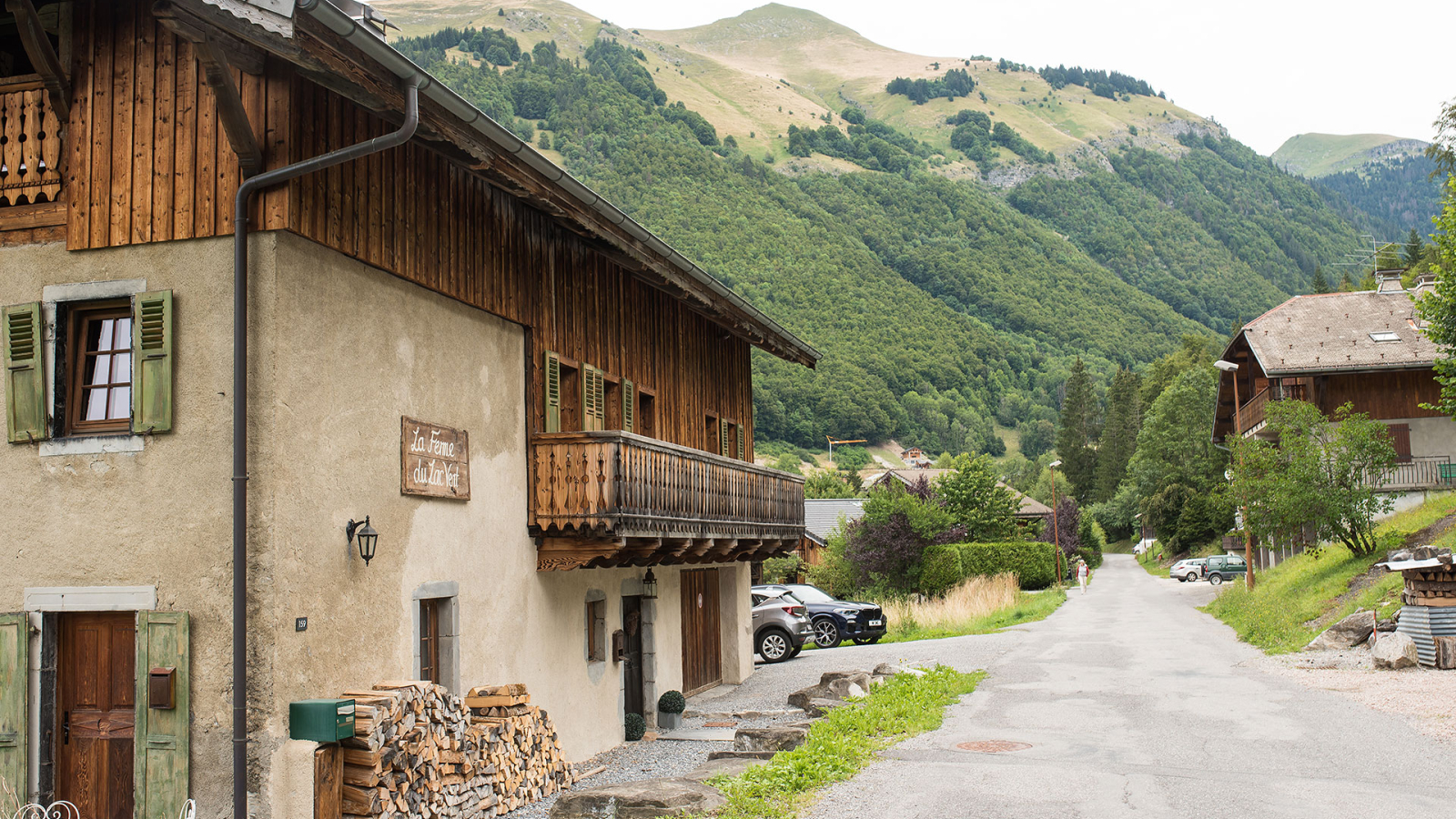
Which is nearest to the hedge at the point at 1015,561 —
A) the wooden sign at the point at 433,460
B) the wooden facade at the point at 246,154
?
the wooden sign at the point at 433,460

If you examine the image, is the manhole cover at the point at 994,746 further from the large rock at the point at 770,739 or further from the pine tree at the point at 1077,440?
the pine tree at the point at 1077,440

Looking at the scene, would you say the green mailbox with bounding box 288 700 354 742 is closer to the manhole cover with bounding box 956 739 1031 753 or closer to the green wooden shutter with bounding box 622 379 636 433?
the manhole cover with bounding box 956 739 1031 753

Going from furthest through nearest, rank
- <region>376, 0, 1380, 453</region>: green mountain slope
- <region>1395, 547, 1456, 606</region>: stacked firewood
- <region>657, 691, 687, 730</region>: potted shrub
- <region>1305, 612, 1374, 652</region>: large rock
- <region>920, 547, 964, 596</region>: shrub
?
<region>376, 0, 1380, 453</region>: green mountain slope < <region>920, 547, 964, 596</region>: shrub < <region>1305, 612, 1374, 652</region>: large rock < <region>1395, 547, 1456, 606</region>: stacked firewood < <region>657, 691, 687, 730</region>: potted shrub

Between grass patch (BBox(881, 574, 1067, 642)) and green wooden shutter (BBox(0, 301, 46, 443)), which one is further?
grass patch (BBox(881, 574, 1067, 642))

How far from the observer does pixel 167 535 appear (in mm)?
8828

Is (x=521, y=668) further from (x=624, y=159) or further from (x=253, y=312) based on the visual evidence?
(x=624, y=159)

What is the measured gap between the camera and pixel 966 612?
3488 centimetres

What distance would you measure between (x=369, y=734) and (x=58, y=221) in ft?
16.4

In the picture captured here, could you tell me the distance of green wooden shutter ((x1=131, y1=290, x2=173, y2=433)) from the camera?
8883 mm

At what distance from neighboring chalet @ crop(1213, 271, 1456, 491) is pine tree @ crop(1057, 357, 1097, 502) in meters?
75.7

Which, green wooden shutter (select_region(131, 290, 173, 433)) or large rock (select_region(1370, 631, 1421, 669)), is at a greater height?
green wooden shutter (select_region(131, 290, 173, 433))

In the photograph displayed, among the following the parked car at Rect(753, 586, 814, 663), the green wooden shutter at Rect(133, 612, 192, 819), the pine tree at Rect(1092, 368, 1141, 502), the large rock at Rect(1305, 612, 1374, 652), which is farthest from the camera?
the pine tree at Rect(1092, 368, 1141, 502)

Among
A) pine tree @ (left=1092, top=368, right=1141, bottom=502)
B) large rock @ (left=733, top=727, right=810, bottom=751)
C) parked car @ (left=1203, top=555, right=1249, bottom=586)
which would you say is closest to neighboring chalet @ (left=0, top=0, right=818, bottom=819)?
large rock @ (left=733, top=727, right=810, bottom=751)

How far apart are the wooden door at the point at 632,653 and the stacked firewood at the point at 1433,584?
12358 millimetres
